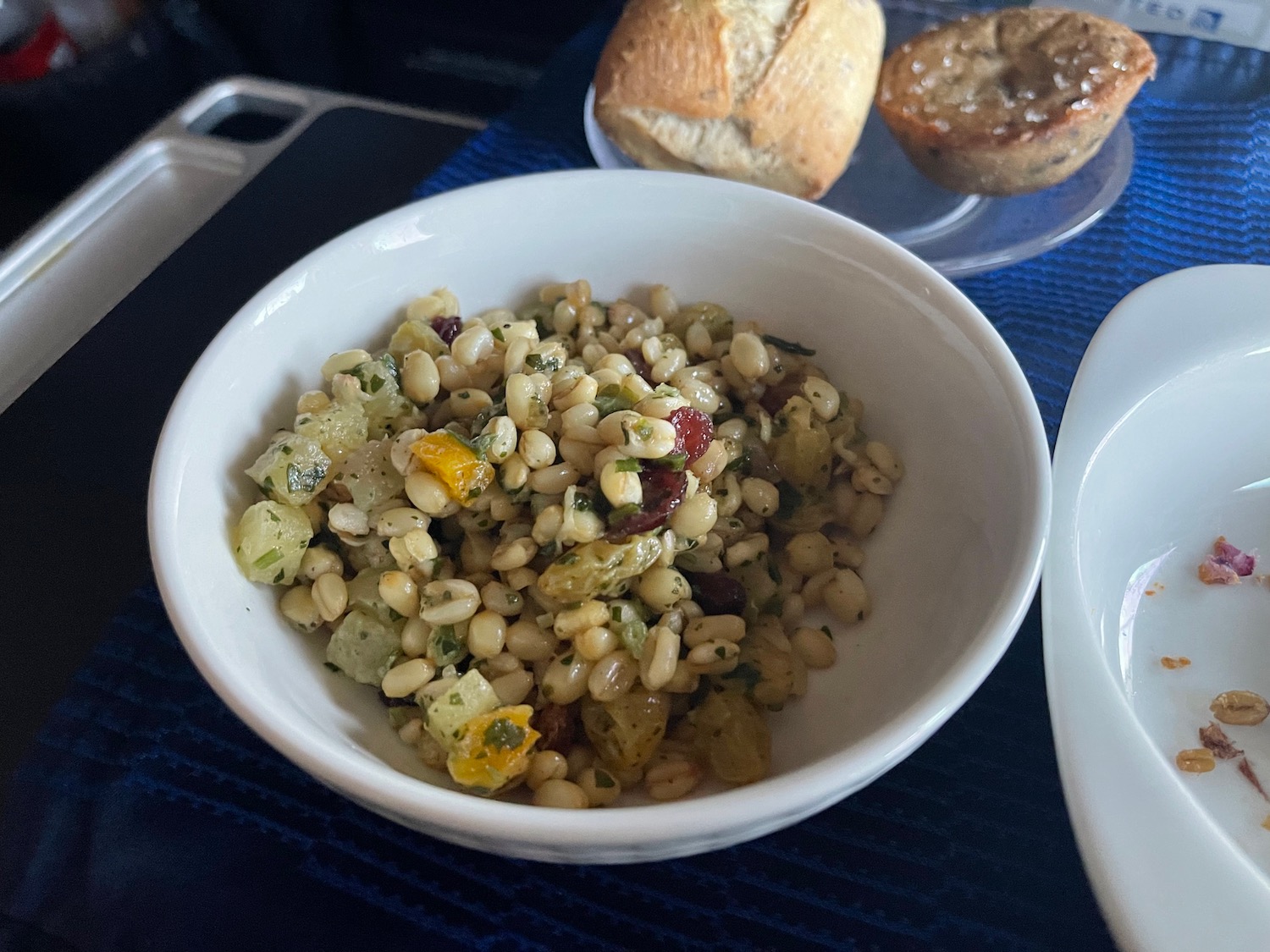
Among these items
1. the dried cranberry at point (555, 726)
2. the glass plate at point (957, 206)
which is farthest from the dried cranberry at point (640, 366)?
the glass plate at point (957, 206)

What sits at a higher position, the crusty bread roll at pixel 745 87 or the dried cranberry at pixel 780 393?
the crusty bread roll at pixel 745 87

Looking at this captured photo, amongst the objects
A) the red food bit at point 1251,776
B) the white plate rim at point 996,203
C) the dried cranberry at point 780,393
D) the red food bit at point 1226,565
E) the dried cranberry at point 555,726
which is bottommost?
the red food bit at point 1251,776

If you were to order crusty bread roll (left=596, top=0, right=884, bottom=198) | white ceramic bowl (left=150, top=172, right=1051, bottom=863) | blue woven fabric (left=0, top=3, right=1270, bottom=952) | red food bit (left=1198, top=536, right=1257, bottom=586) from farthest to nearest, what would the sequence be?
1. crusty bread roll (left=596, top=0, right=884, bottom=198)
2. red food bit (left=1198, top=536, right=1257, bottom=586)
3. blue woven fabric (left=0, top=3, right=1270, bottom=952)
4. white ceramic bowl (left=150, top=172, right=1051, bottom=863)

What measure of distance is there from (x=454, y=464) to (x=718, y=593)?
0.74 ft

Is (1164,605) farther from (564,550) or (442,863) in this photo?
(442,863)

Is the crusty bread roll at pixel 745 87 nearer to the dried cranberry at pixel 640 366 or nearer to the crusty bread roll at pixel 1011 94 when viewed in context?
the crusty bread roll at pixel 1011 94

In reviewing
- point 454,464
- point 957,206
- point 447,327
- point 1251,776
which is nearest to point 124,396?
point 447,327

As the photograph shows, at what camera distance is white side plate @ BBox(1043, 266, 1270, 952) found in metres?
0.54

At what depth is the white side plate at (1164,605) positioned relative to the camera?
0.54m

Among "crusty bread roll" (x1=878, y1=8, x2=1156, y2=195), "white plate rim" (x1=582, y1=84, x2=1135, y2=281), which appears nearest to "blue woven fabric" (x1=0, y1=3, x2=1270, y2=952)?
"white plate rim" (x1=582, y1=84, x2=1135, y2=281)

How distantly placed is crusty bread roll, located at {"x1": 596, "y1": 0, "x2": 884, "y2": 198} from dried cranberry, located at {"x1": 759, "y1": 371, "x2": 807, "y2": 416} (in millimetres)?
350

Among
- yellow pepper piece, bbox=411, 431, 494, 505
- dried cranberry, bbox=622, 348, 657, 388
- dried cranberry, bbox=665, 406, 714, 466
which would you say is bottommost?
dried cranberry, bbox=622, 348, 657, 388

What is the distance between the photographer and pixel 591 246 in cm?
88

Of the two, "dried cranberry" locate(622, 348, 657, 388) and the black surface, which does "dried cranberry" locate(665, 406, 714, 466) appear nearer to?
"dried cranberry" locate(622, 348, 657, 388)
